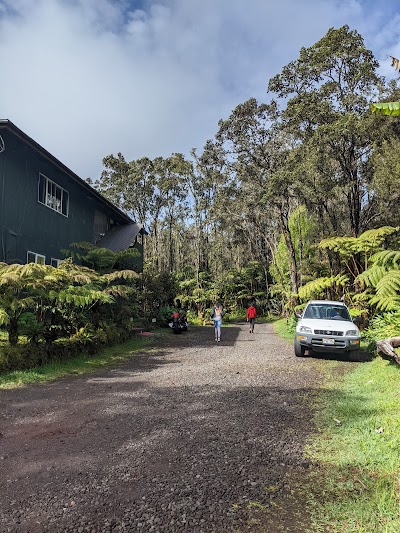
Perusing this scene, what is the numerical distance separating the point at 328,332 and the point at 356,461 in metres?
7.34

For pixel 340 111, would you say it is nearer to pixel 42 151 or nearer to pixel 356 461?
pixel 42 151

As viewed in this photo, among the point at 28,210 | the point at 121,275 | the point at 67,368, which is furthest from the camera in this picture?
the point at 121,275

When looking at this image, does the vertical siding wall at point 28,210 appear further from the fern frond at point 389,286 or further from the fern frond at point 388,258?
the fern frond at point 388,258

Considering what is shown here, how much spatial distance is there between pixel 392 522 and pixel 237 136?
78.4ft

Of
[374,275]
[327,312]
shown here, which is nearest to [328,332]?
[327,312]

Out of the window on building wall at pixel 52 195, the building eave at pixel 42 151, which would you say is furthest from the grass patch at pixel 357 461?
the window on building wall at pixel 52 195

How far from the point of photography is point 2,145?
495 inches

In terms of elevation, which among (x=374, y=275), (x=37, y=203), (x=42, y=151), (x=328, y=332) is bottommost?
(x=328, y=332)

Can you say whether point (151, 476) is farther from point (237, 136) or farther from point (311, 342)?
point (237, 136)

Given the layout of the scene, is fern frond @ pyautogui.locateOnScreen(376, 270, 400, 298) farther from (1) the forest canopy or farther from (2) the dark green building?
(2) the dark green building

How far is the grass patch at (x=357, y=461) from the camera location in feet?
10.2

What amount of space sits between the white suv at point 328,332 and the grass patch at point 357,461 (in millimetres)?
3710

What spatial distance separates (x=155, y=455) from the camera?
4367mm

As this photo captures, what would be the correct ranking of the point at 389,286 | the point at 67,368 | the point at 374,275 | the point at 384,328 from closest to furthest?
the point at 67,368
the point at 389,286
the point at 384,328
the point at 374,275
